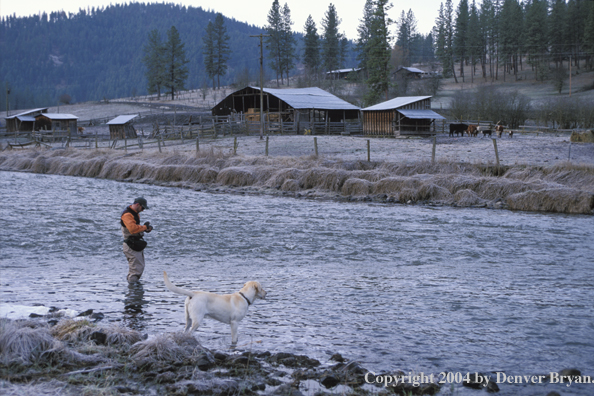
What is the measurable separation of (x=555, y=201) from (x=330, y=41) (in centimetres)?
9524

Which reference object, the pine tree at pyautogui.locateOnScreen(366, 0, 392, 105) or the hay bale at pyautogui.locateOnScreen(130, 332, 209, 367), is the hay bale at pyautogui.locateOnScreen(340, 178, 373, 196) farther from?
the pine tree at pyautogui.locateOnScreen(366, 0, 392, 105)

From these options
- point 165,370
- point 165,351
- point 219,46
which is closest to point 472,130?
point 165,351

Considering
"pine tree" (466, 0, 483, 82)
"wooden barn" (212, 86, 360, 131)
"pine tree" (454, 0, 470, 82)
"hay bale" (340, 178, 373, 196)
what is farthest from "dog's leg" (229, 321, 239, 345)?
"pine tree" (454, 0, 470, 82)

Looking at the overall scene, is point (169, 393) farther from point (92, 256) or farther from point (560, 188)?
point (560, 188)

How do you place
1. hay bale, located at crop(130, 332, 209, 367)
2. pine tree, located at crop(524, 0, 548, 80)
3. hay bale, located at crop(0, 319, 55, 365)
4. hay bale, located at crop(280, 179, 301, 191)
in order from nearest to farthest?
hay bale, located at crop(0, 319, 55, 365)
hay bale, located at crop(130, 332, 209, 367)
hay bale, located at crop(280, 179, 301, 191)
pine tree, located at crop(524, 0, 548, 80)

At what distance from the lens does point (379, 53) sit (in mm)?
62281

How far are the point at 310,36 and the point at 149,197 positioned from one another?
9230 centimetres

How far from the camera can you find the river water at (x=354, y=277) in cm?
647

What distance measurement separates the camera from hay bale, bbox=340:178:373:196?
20516 millimetres

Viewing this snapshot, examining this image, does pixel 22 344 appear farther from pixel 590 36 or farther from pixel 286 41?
pixel 286 41

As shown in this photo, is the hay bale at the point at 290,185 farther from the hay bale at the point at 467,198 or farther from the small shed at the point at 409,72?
the small shed at the point at 409,72

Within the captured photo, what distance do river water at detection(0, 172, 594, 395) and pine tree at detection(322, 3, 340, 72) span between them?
93356mm

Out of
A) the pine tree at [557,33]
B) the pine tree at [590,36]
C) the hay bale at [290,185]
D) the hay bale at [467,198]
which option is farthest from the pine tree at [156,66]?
the hay bale at [467,198]

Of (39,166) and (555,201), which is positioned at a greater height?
(39,166)
